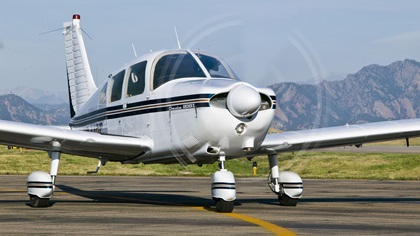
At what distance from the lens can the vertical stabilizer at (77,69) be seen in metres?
23.9

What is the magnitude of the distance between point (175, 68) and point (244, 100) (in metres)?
2.50

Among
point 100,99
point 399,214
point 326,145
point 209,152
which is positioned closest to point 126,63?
point 100,99

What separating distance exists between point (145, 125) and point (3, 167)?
31.0m

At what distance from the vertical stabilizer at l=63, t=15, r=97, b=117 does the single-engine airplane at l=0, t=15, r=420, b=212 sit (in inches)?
205

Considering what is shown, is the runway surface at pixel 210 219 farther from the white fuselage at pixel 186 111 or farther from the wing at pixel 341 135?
the wing at pixel 341 135

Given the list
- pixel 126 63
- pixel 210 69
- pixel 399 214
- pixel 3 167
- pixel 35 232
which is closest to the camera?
pixel 35 232

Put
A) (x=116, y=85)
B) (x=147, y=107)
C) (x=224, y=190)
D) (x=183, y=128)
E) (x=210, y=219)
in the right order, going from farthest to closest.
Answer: (x=116, y=85) < (x=147, y=107) < (x=183, y=128) < (x=224, y=190) < (x=210, y=219)

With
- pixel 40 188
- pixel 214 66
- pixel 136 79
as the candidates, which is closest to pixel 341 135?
pixel 214 66

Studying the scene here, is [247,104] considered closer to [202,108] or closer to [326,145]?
[202,108]

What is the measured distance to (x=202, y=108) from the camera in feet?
45.1

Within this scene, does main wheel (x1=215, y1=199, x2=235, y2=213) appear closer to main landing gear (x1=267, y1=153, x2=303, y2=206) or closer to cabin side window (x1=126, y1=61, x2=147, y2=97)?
main landing gear (x1=267, y1=153, x2=303, y2=206)

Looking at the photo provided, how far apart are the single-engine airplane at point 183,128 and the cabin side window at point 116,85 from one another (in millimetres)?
22

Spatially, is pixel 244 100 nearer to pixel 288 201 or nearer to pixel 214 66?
pixel 214 66

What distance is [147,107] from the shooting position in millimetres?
15375
